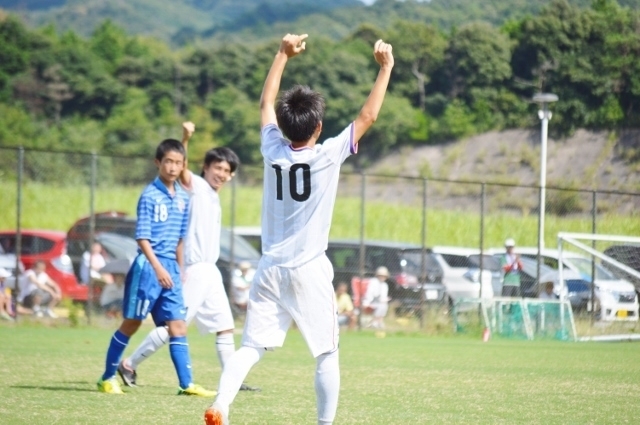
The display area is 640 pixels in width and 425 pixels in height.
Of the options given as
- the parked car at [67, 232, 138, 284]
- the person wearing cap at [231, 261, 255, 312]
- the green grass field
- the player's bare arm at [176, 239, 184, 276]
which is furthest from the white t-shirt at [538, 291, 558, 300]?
the player's bare arm at [176, 239, 184, 276]

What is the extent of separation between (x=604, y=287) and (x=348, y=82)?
152 feet

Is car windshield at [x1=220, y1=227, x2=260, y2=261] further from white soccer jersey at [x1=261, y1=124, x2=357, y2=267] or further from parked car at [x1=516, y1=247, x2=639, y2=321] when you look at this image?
white soccer jersey at [x1=261, y1=124, x2=357, y2=267]

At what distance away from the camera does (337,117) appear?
2421 inches

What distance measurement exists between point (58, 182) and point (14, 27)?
4373 centimetres

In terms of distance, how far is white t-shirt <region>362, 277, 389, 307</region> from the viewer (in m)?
18.6

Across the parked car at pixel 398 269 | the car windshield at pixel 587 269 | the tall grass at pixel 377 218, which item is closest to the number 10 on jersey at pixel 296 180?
the parked car at pixel 398 269

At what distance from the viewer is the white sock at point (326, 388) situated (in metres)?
5.48

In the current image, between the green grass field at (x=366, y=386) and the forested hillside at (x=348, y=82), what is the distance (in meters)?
21.0

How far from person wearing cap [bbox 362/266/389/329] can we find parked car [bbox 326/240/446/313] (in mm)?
160

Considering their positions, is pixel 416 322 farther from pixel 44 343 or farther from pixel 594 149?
pixel 594 149

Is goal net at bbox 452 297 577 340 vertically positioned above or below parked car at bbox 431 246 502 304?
below

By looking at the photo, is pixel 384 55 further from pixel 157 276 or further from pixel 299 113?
pixel 157 276

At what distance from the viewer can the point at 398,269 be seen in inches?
759

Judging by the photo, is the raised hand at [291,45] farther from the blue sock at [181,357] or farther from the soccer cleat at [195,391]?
the soccer cleat at [195,391]
